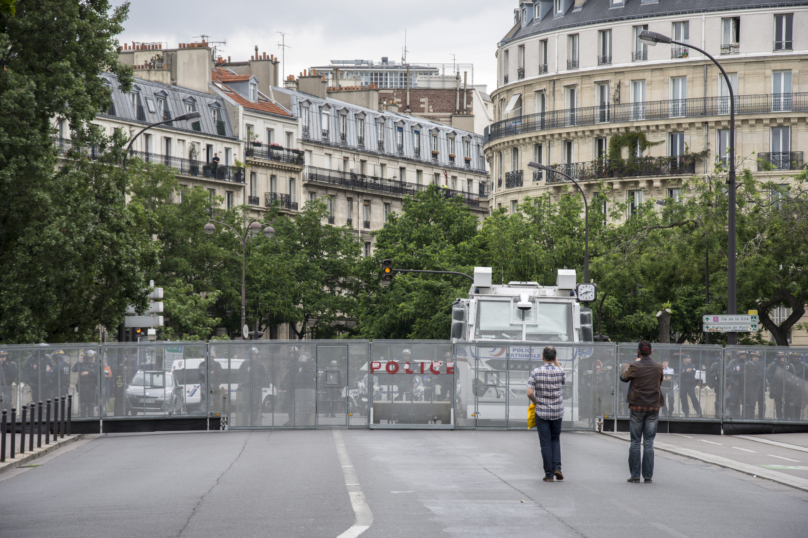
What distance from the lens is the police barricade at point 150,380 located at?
2455cm

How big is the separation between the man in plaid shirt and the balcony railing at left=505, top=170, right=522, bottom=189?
52.5 m

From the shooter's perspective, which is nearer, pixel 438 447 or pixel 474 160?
pixel 438 447

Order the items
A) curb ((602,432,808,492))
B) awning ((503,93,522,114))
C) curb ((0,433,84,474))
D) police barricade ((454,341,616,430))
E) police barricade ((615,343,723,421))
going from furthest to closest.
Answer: awning ((503,93,522,114)) → police barricade ((615,343,723,421)) → police barricade ((454,341,616,430)) → curb ((0,433,84,474)) → curb ((602,432,808,492))

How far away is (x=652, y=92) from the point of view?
60.8 meters

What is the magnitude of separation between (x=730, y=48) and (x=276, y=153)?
32787 millimetres

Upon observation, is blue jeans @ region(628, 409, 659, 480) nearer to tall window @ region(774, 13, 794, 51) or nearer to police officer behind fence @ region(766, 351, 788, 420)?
police officer behind fence @ region(766, 351, 788, 420)

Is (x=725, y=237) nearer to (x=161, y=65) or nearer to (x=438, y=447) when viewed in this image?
(x=438, y=447)

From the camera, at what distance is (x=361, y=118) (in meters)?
88.2

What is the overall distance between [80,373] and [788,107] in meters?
44.1

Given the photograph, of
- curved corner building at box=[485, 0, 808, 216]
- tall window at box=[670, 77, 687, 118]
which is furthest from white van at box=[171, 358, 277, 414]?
tall window at box=[670, 77, 687, 118]

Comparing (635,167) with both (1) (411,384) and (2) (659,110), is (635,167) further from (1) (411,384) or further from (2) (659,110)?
(1) (411,384)

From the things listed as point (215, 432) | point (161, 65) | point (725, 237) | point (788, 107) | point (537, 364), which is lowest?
point (215, 432)

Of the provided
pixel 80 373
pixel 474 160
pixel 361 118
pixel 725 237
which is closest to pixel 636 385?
pixel 80 373

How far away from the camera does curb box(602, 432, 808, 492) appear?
14836mm
